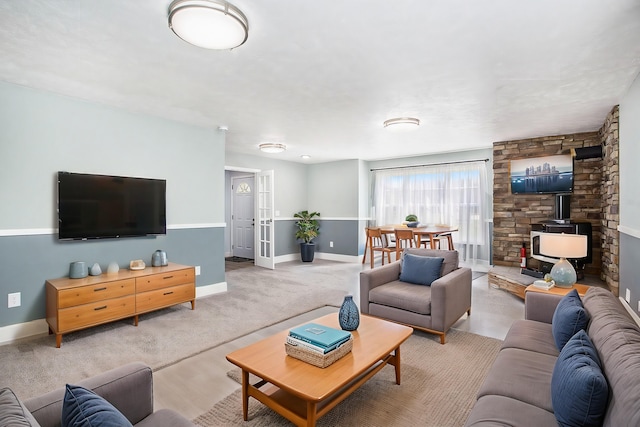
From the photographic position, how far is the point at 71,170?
3.46m

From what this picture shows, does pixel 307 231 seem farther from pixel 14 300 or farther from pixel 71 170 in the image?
pixel 14 300

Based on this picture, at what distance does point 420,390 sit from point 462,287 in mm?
1458

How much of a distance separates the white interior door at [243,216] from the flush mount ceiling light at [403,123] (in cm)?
444

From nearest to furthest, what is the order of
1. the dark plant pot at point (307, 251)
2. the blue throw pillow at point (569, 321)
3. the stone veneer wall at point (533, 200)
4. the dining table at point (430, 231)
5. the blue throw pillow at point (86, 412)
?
1. the blue throw pillow at point (86, 412)
2. the blue throw pillow at point (569, 321)
3. the stone veneer wall at point (533, 200)
4. the dining table at point (430, 231)
5. the dark plant pot at point (307, 251)

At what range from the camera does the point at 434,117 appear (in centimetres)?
427

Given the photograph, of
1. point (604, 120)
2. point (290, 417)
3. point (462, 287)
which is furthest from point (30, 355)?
point (604, 120)

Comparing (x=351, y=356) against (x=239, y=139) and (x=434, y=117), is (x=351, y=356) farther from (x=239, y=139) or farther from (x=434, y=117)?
(x=239, y=139)

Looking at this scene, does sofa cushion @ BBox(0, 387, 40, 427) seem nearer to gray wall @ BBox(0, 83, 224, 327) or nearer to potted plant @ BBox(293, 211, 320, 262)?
gray wall @ BBox(0, 83, 224, 327)

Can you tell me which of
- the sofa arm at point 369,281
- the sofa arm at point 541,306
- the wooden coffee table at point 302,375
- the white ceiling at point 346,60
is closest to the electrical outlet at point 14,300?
the white ceiling at point 346,60

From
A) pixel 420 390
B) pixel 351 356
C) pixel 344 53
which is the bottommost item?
pixel 420 390

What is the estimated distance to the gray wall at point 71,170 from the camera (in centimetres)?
312

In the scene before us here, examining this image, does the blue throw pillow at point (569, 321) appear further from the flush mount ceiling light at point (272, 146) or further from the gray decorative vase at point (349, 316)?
the flush mount ceiling light at point (272, 146)

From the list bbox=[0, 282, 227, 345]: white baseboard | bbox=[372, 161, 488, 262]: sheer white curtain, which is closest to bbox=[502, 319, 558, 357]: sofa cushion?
bbox=[0, 282, 227, 345]: white baseboard

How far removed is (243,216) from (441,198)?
15.3 ft
